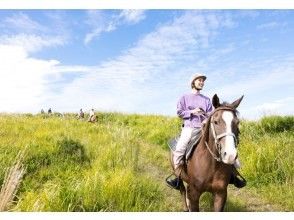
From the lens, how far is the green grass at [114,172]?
264 inches

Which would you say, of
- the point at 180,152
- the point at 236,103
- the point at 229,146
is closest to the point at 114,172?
the point at 180,152

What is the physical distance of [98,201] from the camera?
6.77 meters

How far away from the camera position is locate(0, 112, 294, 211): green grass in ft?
22.0

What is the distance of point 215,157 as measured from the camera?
6.14 metres

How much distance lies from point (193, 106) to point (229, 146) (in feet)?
5.53

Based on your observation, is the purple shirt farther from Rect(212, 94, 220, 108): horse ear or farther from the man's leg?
Rect(212, 94, 220, 108): horse ear

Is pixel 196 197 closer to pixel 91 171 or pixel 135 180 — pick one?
pixel 135 180

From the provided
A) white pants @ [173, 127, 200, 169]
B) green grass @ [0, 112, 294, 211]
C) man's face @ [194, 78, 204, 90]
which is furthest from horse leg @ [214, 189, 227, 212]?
man's face @ [194, 78, 204, 90]

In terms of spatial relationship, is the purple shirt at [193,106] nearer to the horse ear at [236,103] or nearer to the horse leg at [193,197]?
the horse leg at [193,197]

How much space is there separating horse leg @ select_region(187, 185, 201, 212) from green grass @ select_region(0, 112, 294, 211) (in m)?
0.67

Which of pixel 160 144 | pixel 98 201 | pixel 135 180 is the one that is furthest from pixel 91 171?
pixel 160 144

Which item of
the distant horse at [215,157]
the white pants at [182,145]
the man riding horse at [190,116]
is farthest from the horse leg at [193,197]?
the white pants at [182,145]

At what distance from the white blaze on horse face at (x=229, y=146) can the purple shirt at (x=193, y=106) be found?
1.35 m

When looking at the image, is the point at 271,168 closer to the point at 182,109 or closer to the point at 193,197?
the point at 182,109
